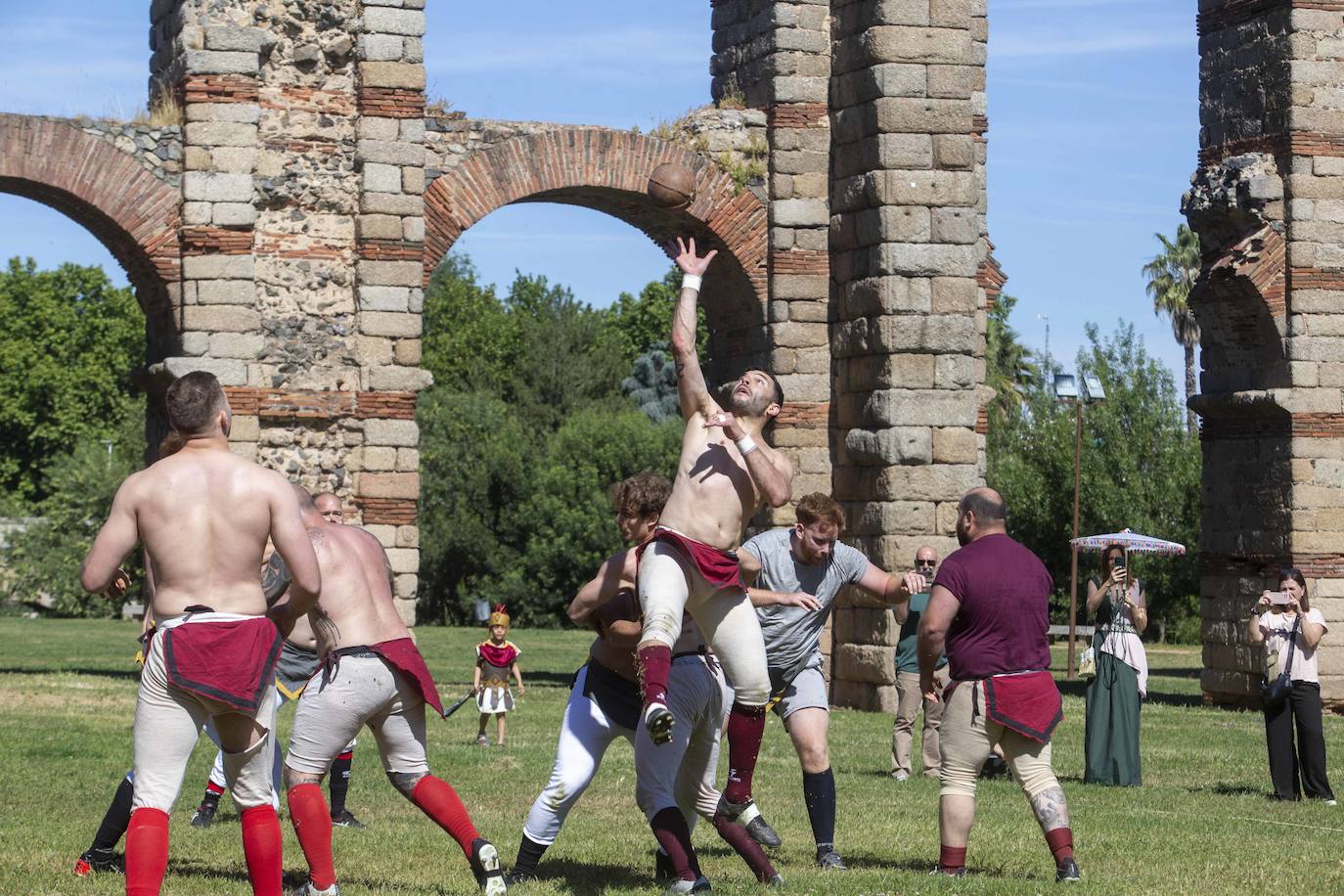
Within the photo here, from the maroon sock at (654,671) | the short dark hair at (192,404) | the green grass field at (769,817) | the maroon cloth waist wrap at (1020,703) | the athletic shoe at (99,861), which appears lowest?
the green grass field at (769,817)

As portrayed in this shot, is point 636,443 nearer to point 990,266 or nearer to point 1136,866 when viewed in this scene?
point 990,266

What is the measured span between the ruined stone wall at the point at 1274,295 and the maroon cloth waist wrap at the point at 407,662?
14.4 metres

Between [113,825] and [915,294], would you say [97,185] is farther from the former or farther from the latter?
[113,825]

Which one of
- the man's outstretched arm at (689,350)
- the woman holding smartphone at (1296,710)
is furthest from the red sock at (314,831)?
the woman holding smartphone at (1296,710)

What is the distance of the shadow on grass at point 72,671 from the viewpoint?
21.7 m

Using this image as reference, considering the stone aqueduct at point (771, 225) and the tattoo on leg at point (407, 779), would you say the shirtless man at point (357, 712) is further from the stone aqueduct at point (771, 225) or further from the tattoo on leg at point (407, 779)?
the stone aqueduct at point (771, 225)

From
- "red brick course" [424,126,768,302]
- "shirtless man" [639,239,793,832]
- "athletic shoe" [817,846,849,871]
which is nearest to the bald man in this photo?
"athletic shoe" [817,846,849,871]

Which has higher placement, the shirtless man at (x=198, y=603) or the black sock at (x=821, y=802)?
the shirtless man at (x=198, y=603)

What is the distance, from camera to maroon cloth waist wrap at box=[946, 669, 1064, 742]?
832cm

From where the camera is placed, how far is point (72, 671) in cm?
2223

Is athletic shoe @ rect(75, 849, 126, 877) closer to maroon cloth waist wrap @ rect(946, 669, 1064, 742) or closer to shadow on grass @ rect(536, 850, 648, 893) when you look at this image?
shadow on grass @ rect(536, 850, 648, 893)

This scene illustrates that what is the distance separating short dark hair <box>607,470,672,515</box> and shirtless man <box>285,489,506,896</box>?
105cm

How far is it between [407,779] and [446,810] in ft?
0.79

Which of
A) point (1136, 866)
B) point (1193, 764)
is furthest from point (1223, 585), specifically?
point (1136, 866)
